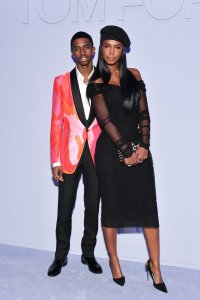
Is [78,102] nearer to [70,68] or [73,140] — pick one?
[73,140]

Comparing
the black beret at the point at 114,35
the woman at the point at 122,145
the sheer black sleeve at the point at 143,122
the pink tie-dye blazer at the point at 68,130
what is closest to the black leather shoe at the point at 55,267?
the woman at the point at 122,145

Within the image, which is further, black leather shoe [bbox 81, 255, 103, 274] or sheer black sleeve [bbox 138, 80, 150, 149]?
black leather shoe [bbox 81, 255, 103, 274]

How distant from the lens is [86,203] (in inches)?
133

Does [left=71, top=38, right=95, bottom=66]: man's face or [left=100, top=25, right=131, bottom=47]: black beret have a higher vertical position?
[left=100, top=25, right=131, bottom=47]: black beret

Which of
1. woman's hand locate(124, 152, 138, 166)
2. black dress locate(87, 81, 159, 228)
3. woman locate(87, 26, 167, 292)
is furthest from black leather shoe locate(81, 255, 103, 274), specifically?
woman's hand locate(124, 152, 138, 166)

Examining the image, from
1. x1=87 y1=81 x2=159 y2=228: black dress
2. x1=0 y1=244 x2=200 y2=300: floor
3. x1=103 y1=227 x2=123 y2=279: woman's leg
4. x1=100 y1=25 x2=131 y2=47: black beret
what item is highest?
x1=100 y1=25 x2=131 y2=47: black beret

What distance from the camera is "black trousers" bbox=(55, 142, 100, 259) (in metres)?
3.27

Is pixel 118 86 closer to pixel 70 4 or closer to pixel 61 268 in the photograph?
pixel 70 4

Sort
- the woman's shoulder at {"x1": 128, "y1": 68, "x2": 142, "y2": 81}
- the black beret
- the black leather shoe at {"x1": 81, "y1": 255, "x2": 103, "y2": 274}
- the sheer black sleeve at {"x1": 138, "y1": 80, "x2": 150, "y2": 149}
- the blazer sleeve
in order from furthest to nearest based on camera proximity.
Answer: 1. the black leather shoe at {"x1": 81, "y1": 255, "x2": 103, "y2": 274}
2. the blazer sleeve
3. the woman's shoulder at {"x1": 128, "y1": 68, "x2": 142, "y2": 81}
4. the sheer black sleeve at {"x1": 138, "y1": 80, "x2": 150, "y2": 149}
5. the black beret

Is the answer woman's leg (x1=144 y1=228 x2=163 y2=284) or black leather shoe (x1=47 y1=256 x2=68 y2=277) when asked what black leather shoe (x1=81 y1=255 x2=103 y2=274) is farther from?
woman's leg (x1=144 y1=228 x2=163 y2=284)

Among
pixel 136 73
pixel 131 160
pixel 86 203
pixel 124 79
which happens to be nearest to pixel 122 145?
pixel 131 160

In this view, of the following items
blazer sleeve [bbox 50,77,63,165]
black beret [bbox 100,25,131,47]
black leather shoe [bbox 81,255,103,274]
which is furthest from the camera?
black leather shoe [bbox 81,255,103,274]

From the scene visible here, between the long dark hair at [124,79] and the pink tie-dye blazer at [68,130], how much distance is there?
1.05 ft

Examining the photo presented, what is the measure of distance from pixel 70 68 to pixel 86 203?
3.90ft
